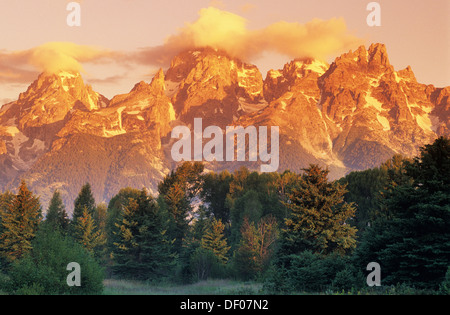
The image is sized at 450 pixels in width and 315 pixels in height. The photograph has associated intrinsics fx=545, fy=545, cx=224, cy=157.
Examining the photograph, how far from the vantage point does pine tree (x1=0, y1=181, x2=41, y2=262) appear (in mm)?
67750

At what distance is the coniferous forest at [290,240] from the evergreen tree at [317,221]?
9 centimetres

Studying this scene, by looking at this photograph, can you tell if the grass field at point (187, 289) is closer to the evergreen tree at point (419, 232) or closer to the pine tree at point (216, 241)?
the evergreen tree at point (419, 232)

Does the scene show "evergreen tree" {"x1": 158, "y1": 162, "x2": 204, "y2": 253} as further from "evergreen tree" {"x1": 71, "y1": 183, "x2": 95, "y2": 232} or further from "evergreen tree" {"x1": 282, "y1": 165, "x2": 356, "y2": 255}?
"evergreen tree" {"x1": 282, "y1": 165, "x2": 356, "y2": 255}

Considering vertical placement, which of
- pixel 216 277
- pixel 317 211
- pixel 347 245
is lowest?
pixel 216 277

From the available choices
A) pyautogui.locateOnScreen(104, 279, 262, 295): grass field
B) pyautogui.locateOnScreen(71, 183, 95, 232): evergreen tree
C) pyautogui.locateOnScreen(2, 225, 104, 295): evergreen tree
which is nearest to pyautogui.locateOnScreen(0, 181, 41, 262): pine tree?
pyautogui.locateOnScreen(104, 279, 262, 295): grass field

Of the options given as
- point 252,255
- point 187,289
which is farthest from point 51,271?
point 252,255

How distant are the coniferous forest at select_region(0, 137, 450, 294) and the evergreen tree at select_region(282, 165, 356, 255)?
3.5 inches

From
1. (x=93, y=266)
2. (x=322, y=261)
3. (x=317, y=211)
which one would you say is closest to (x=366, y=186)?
(x=317, y=211)

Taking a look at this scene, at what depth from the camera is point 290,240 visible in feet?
146

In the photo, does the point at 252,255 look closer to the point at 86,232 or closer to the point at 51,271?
the point at 86,232

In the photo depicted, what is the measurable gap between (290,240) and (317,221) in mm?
2700
